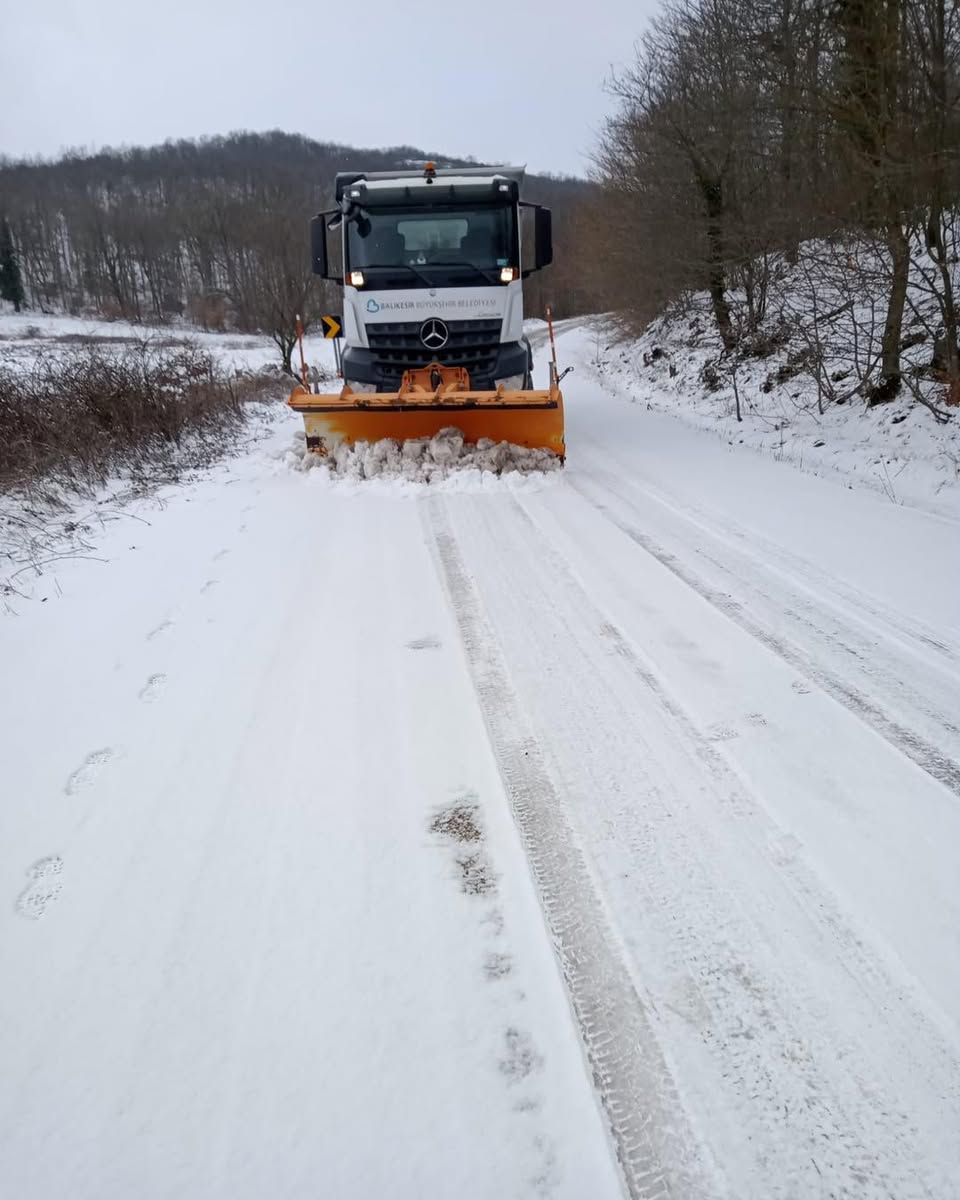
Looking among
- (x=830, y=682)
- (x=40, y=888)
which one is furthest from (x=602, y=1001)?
(x=830, y=682)

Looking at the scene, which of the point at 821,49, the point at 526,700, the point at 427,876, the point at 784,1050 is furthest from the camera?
the point at 821,49

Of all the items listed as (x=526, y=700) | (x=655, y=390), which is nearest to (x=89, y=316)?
(x=655, y=390)

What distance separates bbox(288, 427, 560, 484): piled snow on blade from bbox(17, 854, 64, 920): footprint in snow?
4.80 metres

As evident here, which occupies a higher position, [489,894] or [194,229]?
[194,229]

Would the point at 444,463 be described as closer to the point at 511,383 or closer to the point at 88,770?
the point at 511,383

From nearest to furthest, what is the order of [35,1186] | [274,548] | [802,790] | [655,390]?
[35,1186] → [802,790] → [274,548] → [655,390]

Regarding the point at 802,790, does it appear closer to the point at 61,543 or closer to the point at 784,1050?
the point at 784,1050

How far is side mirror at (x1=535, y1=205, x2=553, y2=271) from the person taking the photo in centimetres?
726

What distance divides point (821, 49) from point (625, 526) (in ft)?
25.3

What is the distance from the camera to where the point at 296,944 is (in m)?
1.84

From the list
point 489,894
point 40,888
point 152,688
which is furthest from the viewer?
point 152,688

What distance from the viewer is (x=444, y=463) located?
6641 mm

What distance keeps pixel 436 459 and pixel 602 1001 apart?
558 centimetres

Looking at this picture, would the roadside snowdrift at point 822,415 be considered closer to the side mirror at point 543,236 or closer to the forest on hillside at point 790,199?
the forest on hillside at point 790,199
